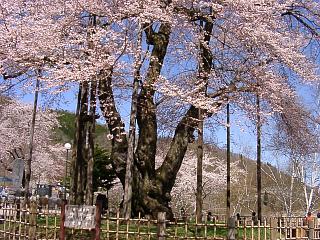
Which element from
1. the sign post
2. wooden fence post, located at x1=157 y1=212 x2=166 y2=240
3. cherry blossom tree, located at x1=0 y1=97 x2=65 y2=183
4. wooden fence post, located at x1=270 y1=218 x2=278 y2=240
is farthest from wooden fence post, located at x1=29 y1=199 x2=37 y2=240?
cherry blossom tree, located at x1=0 y1=97 x2=65 y2=183

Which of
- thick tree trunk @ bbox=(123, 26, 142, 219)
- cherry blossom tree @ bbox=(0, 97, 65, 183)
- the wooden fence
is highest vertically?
cherry blossom tree @ bbox=(0, 97, 65, 183)

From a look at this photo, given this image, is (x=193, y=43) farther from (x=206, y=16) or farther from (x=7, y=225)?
(x=7, y=225)

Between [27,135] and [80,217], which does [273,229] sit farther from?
[27,135]

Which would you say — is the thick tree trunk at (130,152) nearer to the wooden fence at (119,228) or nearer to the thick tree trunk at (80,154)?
the wooden fence at (119,228)

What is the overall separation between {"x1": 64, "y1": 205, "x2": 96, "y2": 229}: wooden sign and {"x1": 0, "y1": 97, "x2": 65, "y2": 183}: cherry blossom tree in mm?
22593

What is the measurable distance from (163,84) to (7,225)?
493cm

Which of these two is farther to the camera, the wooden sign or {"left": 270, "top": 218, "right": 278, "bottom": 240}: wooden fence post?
{"left": 270, "top": 218, "right": 278, "bottom": 240}: wooden fence post

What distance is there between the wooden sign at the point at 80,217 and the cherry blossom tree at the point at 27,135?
22.6m

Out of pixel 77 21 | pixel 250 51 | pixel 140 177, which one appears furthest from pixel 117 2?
pixel 140 177

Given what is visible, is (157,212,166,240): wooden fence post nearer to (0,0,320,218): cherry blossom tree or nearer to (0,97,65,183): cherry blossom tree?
(0,0,320,218): cherry blossom tree

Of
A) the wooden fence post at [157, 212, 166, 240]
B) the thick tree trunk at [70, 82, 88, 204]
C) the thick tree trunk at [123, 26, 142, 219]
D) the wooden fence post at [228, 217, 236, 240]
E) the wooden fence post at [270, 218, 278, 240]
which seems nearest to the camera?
the wooden fence post at [157, 212, 166, 240]

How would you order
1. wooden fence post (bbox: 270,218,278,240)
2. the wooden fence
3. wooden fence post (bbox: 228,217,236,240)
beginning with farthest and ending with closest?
wooden fence post (bbox: 270,218,278,240), the wooden fence, wooden fence post (bbox: 228,217,236,240)

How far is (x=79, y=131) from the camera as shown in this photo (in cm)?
1491

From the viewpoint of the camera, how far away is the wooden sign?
775cm
